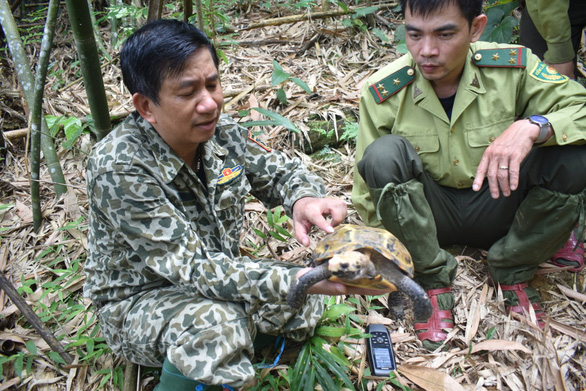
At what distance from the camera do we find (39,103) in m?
2.98

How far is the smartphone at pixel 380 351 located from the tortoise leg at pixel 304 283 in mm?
785

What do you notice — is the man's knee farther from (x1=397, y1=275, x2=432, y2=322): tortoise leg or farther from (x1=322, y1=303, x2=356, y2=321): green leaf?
(x1=322, y1=303, x2=356, y2=321): green leaf

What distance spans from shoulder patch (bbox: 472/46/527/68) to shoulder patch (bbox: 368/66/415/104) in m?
0.42

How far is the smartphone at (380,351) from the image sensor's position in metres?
2.47

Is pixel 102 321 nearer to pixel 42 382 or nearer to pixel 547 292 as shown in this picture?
pixel 42 382

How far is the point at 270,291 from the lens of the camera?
205 centimetres

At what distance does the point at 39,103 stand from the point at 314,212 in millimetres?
2145

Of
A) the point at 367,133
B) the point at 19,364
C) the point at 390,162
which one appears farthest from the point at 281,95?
the point at 19,364

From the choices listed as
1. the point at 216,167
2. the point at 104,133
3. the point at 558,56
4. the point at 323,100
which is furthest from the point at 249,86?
the point at 558,56

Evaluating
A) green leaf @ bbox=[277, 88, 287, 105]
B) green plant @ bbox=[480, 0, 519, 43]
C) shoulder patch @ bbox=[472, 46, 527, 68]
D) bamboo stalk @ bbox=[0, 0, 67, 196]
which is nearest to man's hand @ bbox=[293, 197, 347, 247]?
shoulder patch @ bbox=[472, 46, 527, 68]

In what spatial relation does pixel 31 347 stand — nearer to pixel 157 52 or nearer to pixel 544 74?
pixel 157 52

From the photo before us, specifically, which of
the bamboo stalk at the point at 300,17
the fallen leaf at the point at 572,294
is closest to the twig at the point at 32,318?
the fallen leaf at the point at 572,294

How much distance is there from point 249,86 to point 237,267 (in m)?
3.08

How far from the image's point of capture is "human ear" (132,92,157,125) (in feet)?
6.79
